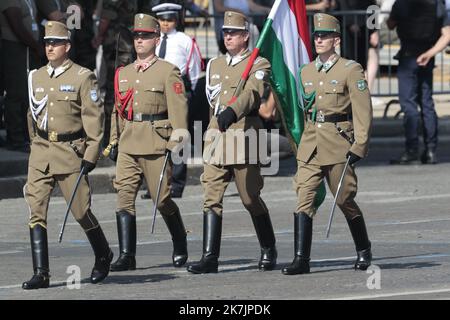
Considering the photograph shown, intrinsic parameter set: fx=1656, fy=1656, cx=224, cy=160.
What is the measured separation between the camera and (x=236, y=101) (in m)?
12.0

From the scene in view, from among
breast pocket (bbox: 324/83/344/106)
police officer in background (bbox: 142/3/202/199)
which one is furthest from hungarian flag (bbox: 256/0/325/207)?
police officer in background (bbox: 142/3/202/199)

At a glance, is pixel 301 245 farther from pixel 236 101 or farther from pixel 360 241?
pixel 236 101

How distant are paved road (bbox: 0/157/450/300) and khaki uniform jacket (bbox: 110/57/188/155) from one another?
922mm

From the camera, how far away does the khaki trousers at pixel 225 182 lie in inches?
478

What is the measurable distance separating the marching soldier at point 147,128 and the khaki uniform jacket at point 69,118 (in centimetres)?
93

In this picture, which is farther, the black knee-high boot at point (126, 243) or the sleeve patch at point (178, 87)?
the sleeve patch at point (178, 87)

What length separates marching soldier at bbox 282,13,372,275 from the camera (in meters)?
11.8

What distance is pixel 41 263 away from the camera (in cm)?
1130

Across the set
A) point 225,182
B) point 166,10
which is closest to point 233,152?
point 225,182

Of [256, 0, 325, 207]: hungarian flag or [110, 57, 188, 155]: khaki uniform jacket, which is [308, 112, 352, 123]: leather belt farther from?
[110, 57, 188, 155]: khaki uniform jacket

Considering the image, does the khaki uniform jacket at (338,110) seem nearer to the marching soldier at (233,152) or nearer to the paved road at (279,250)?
the marching soldier at (233,152)

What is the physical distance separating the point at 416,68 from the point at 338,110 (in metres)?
7.73

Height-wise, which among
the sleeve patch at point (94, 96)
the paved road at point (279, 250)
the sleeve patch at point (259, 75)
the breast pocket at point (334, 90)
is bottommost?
the paved road at point (279, 250)

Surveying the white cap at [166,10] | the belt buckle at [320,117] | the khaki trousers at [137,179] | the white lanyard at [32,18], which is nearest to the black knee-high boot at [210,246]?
the khaki trousers at [137,179]
